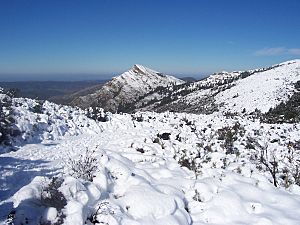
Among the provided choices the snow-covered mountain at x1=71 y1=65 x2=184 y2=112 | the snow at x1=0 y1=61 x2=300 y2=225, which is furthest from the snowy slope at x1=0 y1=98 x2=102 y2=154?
the snow-covered mountain at x1=71 y1=65 x2=184 y2=112

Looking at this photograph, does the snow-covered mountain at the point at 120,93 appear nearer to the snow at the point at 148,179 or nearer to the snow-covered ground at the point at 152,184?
the snow at the point at 148,179

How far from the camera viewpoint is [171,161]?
35.2 ft

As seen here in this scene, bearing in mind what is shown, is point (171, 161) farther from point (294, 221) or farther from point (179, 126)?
point (179, 126)

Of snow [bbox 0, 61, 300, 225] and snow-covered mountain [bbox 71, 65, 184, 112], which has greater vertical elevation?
snow [bbox 0, 61, 300, 225]

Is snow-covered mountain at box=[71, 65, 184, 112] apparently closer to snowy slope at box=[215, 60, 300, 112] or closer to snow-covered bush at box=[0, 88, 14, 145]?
snowy slope at box=[215, 60, 300, 112]

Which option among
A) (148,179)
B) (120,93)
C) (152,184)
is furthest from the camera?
(120,93)

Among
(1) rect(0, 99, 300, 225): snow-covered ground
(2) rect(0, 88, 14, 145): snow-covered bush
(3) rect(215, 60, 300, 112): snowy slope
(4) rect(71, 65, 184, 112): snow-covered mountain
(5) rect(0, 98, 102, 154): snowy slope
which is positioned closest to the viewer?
(1) rect(0, 99, 300, 225): snow-covered ground

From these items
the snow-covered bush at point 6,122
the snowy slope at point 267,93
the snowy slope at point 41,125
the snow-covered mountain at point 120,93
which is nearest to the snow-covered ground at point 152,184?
the snowy slope at point 41,125

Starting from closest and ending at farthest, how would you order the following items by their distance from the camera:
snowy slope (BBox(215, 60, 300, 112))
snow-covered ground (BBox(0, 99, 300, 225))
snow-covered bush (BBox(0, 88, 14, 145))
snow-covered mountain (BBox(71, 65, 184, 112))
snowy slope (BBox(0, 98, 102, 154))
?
snow-covered ground (BBox(0, 99, 300, 225)) → snow-covered bush (BBox(0, 88, 14, 145)) → snowy slope (BBox(0, 98, 102, 154)) → snowy slope (BBox(215, 60, 300, 112)) → snow-covered mountain (BBox(71, 65, 184, 112))

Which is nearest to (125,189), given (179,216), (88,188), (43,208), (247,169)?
(88,188)

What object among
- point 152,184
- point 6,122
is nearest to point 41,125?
Answer: point 6,122

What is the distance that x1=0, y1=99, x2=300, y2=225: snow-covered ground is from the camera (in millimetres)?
5738

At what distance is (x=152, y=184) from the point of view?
7762 millimetres

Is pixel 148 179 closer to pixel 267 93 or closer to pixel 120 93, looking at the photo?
pixel 267 93
